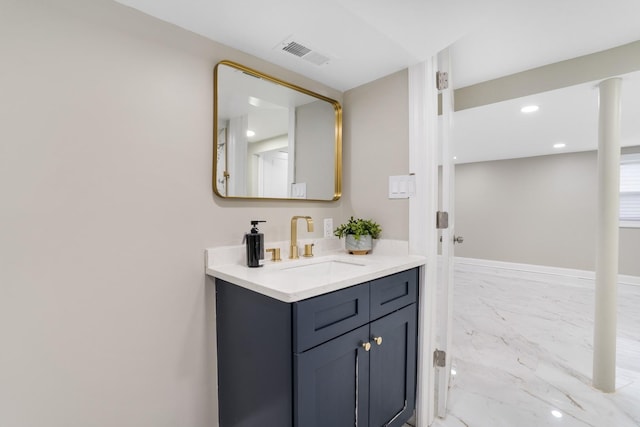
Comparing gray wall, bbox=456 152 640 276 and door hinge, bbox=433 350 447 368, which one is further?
gray wall, bbox=456 152 640 276

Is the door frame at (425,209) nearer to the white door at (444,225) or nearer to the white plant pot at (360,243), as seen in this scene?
the white door at (444,225)

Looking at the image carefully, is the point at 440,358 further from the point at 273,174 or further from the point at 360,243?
the point at 273,174

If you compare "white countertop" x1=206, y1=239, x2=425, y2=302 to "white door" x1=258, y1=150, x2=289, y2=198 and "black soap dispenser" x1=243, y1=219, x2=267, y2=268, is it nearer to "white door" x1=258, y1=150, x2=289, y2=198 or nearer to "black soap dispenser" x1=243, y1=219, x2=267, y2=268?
"black soap dispenser" x1=243, y1=219, x2=267, y2=268

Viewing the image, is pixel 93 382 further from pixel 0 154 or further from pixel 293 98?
pixel 293 98

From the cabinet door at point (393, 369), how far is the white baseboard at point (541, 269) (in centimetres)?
420

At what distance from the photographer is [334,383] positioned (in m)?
1.14

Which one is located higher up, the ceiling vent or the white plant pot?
the ceiling vent

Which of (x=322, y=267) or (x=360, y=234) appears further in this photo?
(x=360, y=234)

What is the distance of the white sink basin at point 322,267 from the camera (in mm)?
1512

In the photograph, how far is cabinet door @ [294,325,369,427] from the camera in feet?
3.35

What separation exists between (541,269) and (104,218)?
19.8ft

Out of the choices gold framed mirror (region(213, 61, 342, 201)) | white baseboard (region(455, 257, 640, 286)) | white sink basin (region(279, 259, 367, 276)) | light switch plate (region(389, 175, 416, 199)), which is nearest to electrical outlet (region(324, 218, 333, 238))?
gold framed mirror (region(213, 61, 342, 201))

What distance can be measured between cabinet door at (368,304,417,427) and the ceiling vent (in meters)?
1.39

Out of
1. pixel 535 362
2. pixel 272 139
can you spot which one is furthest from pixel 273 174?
pixel 535 362
